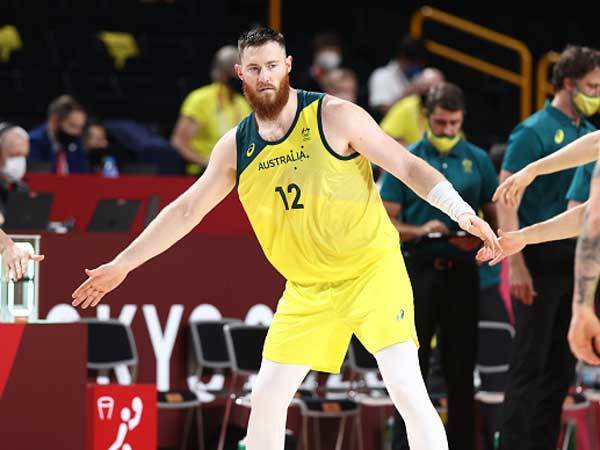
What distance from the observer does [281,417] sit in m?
6.09

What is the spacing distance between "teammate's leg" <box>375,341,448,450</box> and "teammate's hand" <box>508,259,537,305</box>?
200 centimetres

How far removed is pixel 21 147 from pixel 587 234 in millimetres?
6399

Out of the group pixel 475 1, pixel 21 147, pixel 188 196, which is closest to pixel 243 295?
pixel 21 147

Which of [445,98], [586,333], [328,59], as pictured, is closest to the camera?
[586,333]

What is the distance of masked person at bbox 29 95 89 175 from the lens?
1133 cm

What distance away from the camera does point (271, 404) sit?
604 centimetres

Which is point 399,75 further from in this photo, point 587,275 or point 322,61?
point 587,275

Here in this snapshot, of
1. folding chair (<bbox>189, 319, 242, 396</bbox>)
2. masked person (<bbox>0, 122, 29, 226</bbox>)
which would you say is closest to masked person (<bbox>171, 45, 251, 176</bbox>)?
masked person (<bbox>0, 122, 29, 226</bbox>)

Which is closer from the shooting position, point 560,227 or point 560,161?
point 560,227

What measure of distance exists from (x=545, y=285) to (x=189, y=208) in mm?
2521

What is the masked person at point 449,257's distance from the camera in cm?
812

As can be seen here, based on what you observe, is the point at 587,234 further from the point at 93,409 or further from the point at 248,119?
the point at 93,409

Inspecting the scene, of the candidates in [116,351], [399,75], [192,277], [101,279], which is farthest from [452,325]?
[399,75]

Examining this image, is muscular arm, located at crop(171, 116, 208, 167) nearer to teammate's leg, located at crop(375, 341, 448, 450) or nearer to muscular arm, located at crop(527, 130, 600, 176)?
muscular arm, located at crop(527, 130, 600, 176)
